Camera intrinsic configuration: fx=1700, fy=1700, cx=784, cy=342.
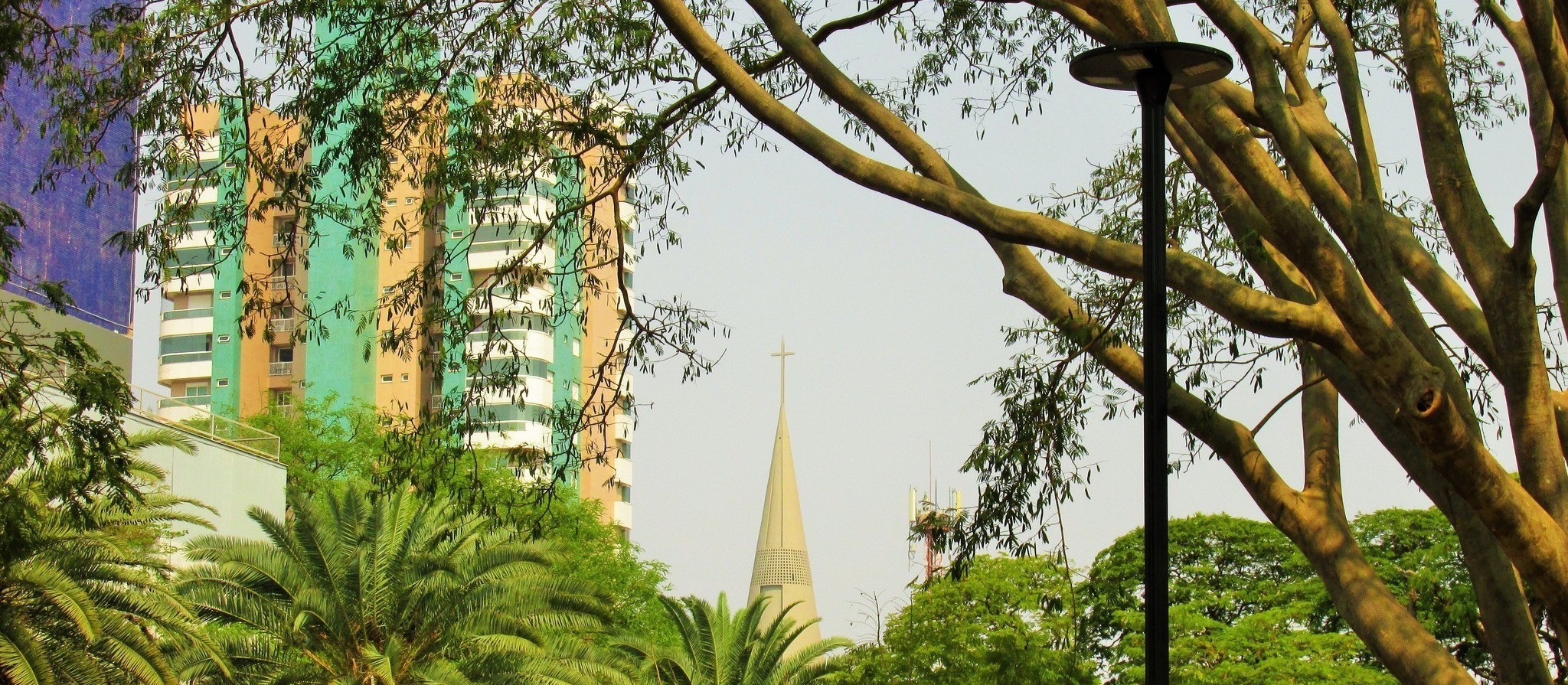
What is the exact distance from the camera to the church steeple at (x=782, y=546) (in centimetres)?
5500

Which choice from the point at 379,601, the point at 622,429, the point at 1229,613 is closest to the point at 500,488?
the point at 379,601

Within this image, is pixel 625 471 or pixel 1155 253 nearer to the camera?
pixel 1155 253

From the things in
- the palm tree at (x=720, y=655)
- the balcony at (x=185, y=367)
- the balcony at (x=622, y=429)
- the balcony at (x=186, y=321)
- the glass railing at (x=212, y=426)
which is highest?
the balcony at (x=186, y=321)

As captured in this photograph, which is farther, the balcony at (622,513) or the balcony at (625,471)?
the balcony at (622,513)

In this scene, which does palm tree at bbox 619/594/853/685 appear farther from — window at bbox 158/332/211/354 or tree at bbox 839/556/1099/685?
window at bbox 158/332/211/354

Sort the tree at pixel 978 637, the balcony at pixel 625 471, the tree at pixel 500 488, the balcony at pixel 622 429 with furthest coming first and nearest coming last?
the balcony at pixel 625 471 → the balcony at pixel 622 429 → the tree at pixel 500 488 → the tree at pixel 978 637

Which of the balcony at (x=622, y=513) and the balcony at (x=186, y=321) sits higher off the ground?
the balcony at (x=186, y=321)

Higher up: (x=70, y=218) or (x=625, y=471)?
(x=70, y=218)

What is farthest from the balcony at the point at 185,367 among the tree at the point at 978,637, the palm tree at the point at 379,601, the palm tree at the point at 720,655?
the tree at the point at 978,637

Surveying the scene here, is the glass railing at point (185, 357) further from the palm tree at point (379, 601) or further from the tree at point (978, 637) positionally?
the tree at point (978, 637)

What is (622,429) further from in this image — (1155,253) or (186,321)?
(1155,253)

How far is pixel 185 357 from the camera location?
55.9 metres

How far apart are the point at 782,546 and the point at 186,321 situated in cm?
2094

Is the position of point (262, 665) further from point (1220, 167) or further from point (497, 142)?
point (1220, 167)
